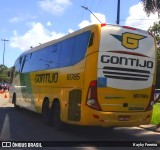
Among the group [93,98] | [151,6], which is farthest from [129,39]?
[151,6]

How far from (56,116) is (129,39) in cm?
435

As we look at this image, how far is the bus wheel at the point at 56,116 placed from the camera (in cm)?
1602

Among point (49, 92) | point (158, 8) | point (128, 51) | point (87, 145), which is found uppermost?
point (158, 8)

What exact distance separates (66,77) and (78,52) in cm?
131

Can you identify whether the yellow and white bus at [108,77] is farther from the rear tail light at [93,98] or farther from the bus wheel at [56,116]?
the bus wheel at [56,116]

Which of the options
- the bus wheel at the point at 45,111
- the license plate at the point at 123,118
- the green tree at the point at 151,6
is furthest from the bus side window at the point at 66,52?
the green tree at the point at 151,6

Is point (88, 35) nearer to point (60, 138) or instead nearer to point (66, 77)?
point (66, 77)

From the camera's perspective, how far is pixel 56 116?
1625 cm

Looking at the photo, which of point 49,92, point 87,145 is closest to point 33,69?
point 49,92

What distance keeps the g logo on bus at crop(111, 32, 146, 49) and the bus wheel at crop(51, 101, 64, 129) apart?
385cm

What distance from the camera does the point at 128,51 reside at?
1378 centimetres

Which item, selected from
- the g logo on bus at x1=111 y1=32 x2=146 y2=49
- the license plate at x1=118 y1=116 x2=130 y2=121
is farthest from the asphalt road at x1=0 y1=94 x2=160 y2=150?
the g logo on bus at x1=111 y1=32 x2=146 y2=49

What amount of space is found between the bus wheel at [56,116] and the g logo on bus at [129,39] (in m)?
3.85

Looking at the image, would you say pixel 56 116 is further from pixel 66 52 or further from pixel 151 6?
pixel 151 6
